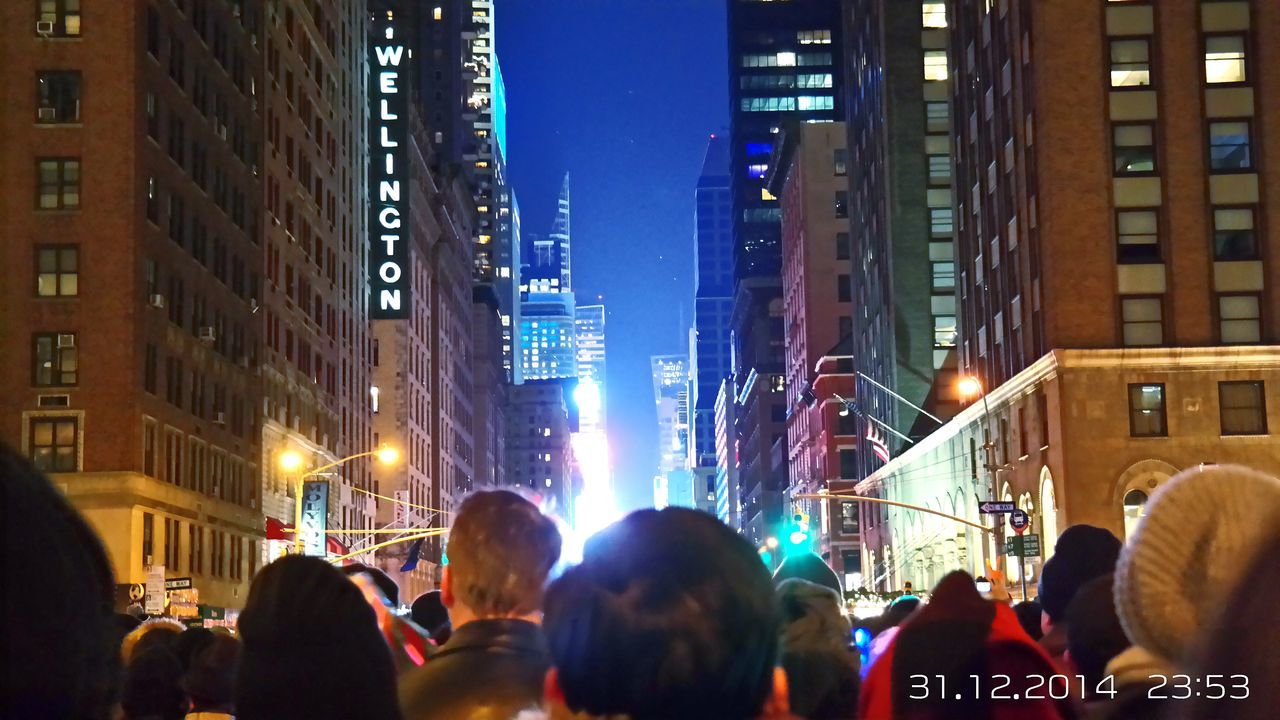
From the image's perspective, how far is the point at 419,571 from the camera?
425 feet

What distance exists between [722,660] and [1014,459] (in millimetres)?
66822

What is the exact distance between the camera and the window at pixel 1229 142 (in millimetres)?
61312

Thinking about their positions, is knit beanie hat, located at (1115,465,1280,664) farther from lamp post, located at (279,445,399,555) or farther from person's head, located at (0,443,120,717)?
lamp post, located at (279,445,399,555)

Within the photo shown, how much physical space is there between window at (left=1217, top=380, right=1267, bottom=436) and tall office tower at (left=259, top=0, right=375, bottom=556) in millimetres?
41189

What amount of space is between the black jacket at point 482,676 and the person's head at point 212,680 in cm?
403

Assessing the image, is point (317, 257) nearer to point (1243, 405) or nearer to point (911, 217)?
point (911, 217)

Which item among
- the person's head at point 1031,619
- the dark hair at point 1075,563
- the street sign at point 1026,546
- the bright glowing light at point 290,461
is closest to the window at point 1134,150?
the street sign at point 1026,546

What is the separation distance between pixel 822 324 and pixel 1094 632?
134010 millimetres

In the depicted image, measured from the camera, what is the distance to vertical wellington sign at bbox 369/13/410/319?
103875 millimetres

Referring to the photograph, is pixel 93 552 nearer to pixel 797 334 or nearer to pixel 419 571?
pixel 419 571

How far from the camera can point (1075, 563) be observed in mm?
8680

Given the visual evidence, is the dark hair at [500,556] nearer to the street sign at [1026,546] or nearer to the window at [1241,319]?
the street sign at [1026,546]

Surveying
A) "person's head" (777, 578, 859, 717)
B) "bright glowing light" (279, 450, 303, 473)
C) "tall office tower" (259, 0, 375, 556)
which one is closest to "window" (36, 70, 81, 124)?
"bright glowing light" (279, 450, 303, 473)

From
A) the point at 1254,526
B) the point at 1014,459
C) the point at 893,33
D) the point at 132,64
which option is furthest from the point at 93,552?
the point at 893,33
